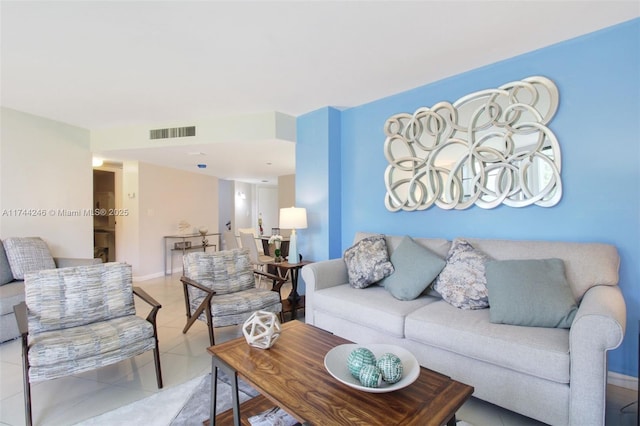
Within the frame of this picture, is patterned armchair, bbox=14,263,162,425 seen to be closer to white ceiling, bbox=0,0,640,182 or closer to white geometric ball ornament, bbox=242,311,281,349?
white geometric ball ornament, bbox=242,311,281,349

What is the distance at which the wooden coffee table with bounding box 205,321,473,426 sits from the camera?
1.11 m

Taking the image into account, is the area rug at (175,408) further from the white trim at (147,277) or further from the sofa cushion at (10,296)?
the white trim at (147,277)

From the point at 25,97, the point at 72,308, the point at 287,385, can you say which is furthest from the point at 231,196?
the point at 287,385

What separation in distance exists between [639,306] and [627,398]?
60 centimetres

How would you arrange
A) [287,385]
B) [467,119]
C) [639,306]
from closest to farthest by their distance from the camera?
[287,385], [639,306], [467,119]

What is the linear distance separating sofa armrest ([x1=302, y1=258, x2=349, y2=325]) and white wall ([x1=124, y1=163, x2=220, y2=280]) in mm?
A: 3917

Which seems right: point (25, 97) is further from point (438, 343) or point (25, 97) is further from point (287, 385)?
point (438, 343)

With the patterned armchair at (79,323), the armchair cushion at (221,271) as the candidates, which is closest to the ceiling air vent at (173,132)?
the armchair cushion at (221,271)

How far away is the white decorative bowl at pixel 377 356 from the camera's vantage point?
1217 mm

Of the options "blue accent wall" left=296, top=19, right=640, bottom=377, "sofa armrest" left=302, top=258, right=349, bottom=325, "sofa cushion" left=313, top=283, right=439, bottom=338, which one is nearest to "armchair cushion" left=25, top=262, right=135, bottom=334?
"sofa armrest" left=302, top=258, right=349, bottom=325

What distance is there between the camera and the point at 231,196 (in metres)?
8.53

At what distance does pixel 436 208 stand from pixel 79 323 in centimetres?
308

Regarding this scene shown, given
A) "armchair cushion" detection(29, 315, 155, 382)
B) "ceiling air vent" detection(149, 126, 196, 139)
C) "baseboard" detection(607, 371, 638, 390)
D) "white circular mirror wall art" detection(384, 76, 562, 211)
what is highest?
"ceiling air vent" detection(149, 126, 196, 139)

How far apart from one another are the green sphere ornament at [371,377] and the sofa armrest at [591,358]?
101 centimetres
